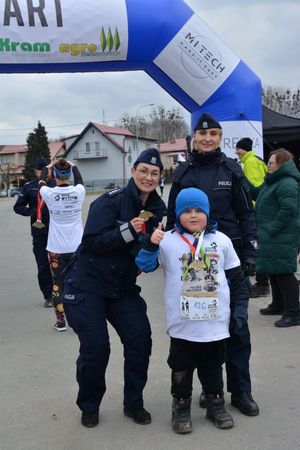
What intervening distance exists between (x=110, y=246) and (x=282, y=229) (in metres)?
2.78

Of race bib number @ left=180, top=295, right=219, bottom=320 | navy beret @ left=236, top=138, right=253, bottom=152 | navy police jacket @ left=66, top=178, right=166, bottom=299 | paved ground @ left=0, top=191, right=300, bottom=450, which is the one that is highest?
navy beret @ left=236, top=138, right=253, bottom=152

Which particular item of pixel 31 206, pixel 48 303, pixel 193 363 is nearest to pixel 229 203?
pixel 193 363

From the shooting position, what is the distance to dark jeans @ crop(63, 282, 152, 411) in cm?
315

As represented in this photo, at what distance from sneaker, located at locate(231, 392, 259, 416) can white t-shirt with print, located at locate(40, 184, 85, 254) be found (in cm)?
261

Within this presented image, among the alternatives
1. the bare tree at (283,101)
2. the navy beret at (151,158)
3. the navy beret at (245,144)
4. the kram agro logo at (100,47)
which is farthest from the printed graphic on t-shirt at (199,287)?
the bare tree at (283,101)

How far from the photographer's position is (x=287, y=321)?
522 cm

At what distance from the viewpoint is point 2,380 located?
4.13 metres

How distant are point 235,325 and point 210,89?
470cm

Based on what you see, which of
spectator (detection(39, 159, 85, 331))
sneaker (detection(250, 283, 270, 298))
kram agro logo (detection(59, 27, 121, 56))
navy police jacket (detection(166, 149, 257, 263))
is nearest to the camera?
navy police jacket (detection(166, 149, 257, 263))

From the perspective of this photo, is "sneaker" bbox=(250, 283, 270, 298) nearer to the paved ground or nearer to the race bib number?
the paved ground

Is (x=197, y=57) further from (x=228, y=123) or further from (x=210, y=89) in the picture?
(x=228, y=123)

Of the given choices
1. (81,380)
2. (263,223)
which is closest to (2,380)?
(81,380)

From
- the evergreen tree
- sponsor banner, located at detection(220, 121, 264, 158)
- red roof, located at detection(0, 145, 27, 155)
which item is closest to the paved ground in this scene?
sponsor banner, located at detection(220, 121, 264, 158)

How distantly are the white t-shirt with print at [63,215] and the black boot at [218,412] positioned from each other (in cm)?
264
